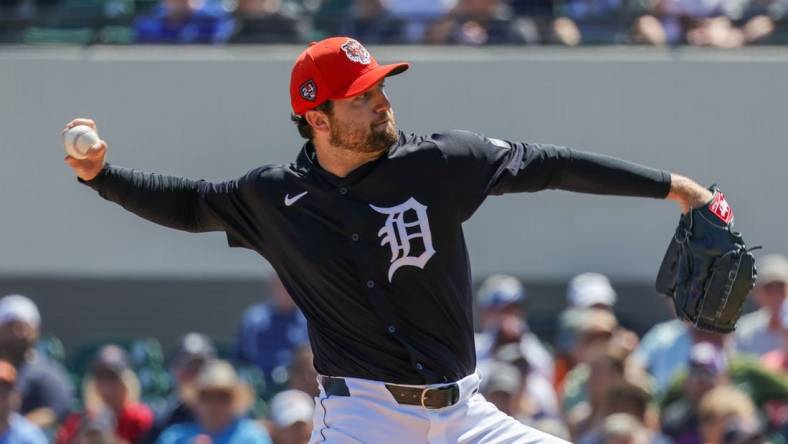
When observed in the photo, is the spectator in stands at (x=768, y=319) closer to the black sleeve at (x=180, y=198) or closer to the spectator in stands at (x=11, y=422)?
the spectator in stands at (x=11, y=422)

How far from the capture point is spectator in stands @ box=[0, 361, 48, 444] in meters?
7.71

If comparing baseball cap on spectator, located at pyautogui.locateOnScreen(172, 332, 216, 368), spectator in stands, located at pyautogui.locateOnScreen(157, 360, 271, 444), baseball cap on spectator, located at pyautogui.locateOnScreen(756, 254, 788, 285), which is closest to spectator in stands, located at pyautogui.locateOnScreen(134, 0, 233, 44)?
baseball cap on spectator, located at pyautogui.locateOnScreen(172, 332, 216, 368)

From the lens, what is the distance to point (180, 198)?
480 centimetres

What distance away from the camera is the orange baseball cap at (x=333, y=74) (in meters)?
4.58

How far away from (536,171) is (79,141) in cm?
142

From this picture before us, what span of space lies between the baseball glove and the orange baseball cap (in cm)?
107

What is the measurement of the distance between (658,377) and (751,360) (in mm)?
824

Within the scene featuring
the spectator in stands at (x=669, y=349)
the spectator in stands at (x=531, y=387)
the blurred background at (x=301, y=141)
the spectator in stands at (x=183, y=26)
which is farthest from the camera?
the spectator in stands at (x=183, y=26)

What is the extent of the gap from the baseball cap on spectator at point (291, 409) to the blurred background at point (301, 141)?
1558mm

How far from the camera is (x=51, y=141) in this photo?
1064 cm

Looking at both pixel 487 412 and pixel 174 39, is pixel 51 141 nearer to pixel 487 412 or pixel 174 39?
pixel 174 39

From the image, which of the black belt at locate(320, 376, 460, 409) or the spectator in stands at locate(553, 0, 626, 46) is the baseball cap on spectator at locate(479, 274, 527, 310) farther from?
the black belt at locate(320, 376, 460, 409)


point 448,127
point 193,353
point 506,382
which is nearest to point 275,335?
point 193,353

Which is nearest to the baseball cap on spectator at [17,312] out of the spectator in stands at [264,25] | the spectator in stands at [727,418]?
the spectator in stands at [264,25]
